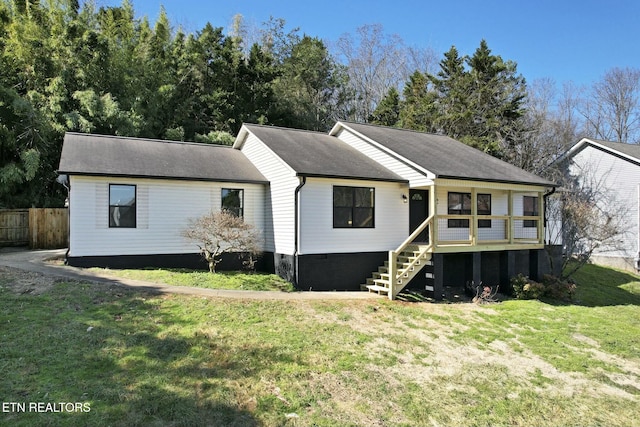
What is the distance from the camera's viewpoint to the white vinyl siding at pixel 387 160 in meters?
13.0

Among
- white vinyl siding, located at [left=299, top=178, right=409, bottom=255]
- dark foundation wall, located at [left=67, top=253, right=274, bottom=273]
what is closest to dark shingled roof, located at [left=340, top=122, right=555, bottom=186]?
white vinyl siding, located at [left=299, top=178, right=409, bottom=255]

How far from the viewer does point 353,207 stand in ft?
42.6

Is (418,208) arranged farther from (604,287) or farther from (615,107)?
(615,107)

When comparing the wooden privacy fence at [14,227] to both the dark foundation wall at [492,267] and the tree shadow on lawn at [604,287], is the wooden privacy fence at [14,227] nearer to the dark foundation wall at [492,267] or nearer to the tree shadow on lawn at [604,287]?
the dark foundation wall at [492,267]

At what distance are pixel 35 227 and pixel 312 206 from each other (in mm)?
11893

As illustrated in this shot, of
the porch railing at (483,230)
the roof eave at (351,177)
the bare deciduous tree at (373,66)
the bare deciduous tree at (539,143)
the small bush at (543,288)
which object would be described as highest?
the bare deciduous tree at (373,66)

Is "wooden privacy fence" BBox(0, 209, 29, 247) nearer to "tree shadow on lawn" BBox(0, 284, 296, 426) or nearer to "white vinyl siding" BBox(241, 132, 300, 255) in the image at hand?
"white vinyl siding" BBox(241, 132, 300, 255)

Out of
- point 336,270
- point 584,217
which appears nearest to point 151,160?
point 336,270

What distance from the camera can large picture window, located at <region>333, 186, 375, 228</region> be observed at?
12734 millimetres

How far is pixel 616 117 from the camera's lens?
37.4m

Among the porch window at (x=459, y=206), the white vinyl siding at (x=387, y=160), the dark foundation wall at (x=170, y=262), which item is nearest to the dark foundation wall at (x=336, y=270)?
the dark foundation wall at (x=170, y=262)

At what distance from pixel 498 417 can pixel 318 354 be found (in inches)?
107

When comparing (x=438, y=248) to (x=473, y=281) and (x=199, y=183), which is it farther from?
(x=199, y=183)

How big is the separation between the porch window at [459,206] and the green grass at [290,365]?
570cm
